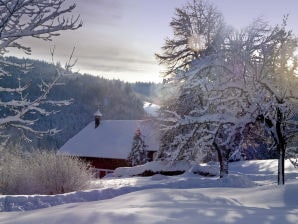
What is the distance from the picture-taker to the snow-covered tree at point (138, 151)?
37406 mm

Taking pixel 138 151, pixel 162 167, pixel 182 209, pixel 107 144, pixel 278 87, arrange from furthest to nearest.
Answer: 1. pixel 107 144
2. pixel 138 151
3. pixel 162 167
4. pixel 278 87
5. pixel 182 209

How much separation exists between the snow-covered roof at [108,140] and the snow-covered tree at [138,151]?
0.89m

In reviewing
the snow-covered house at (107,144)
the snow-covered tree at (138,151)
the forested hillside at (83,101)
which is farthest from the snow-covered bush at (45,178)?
the forested hillside at (83,101)

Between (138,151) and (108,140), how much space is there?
6.48 m

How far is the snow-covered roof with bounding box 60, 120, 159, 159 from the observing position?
40.5m

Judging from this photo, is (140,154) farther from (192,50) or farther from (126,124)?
(192,50)

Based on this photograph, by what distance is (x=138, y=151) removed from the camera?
37812mm

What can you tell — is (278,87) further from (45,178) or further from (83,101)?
(83,101)

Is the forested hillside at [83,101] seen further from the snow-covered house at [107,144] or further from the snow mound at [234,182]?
the snow mound at [234,182]

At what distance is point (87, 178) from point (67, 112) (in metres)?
108

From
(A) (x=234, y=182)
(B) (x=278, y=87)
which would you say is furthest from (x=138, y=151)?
(B) (x=278, y=87)

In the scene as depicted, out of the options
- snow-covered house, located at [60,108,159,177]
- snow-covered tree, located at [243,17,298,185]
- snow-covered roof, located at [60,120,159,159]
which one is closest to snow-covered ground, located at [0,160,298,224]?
snow-covered tree, located at [243,17,298,185]

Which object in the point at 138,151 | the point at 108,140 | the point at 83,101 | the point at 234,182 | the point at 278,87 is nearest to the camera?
the point at 278,87

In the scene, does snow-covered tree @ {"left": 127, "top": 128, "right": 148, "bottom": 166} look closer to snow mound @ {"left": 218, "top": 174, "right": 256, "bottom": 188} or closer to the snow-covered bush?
the snow-covered bush
